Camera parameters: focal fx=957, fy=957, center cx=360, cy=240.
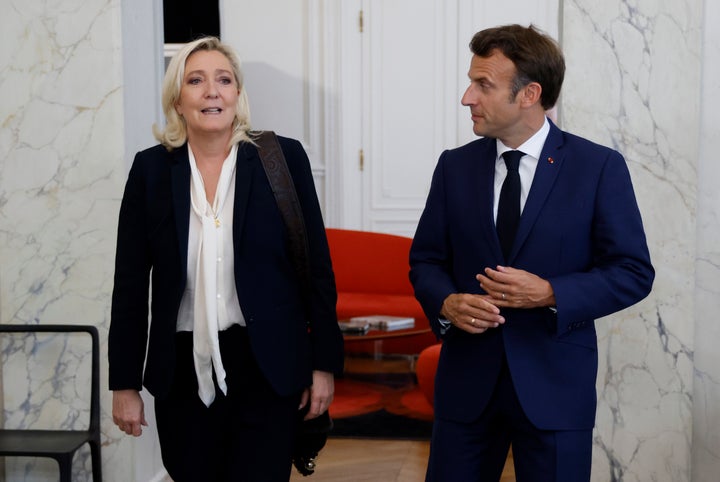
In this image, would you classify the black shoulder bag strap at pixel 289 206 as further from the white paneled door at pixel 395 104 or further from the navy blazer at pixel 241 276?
→ the white paneled door at pixel 395 104

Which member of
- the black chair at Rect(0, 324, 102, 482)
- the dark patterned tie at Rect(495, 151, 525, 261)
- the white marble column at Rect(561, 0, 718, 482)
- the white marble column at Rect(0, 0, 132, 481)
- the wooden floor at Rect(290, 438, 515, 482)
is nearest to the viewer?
the dark patterned tie at Rect(495, 151, 525, 261)

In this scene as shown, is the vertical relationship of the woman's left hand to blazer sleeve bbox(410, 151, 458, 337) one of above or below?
below

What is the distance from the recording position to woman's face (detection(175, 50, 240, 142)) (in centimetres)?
239

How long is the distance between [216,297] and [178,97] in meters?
0.53

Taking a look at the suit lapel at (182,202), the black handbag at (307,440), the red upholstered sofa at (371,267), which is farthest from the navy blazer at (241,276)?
the red upholstered sofa at (371,267)

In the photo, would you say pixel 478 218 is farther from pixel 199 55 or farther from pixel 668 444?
pixel 668 444

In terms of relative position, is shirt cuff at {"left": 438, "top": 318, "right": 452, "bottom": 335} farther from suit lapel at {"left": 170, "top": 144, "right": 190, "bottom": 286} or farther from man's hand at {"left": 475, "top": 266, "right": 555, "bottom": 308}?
suit lapel at {"left": 170, "top": 144, "right": 190, "bottom": 286}

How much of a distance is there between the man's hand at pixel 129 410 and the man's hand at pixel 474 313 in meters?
0.86

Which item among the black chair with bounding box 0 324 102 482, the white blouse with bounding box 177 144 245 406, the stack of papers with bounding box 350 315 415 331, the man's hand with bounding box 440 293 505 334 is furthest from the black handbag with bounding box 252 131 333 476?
the stack of papers with bounding box 350 315 415 331

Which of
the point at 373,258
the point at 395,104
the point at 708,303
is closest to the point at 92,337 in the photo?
the point at 708,303

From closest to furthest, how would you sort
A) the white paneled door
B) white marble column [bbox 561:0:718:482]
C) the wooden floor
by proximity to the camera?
white marble column [bbox 561:0:718:482], the wooden floor, the white paneled door

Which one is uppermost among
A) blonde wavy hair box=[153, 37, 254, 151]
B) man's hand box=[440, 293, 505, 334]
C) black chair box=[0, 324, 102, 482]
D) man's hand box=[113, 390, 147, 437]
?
blonde wavy hair box=[153, 37, 254, 151]

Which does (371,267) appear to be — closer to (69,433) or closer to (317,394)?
(69,433)

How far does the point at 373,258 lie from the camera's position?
7359 mm
